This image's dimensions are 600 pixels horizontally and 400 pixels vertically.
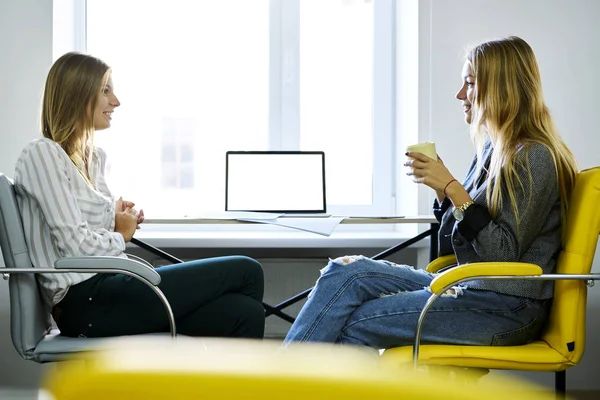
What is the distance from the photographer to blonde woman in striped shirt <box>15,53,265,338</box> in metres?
1.98

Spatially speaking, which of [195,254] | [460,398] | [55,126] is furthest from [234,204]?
[460,398]

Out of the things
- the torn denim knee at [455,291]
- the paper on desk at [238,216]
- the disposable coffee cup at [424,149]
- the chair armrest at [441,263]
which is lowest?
the torn denim knee at [455,291]

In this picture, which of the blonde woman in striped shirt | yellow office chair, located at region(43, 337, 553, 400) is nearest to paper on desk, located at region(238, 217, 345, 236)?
the blonde woman in striped shirt

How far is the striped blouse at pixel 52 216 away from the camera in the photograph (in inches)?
77.3

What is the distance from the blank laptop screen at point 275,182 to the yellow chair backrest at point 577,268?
1.28 metres

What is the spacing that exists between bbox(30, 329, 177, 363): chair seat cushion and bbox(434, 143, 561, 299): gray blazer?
0.92 meters

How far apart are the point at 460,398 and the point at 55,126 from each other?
6.36 ft

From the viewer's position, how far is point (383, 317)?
188 cm

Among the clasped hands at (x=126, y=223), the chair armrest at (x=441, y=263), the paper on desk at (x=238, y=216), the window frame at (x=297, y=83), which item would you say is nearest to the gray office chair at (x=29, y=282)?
the clasped hands at (x=126, y=223)

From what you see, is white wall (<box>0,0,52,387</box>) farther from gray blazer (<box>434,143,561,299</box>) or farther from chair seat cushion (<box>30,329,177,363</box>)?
gray blazer (<box>434,143,561,299</box>)

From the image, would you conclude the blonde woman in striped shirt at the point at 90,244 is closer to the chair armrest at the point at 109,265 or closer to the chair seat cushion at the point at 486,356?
the chair armrest at the point at 109,265

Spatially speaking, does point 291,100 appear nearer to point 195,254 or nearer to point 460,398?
point 195,254

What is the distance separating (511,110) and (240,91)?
6.14 ft

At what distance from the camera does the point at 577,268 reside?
1.87m
